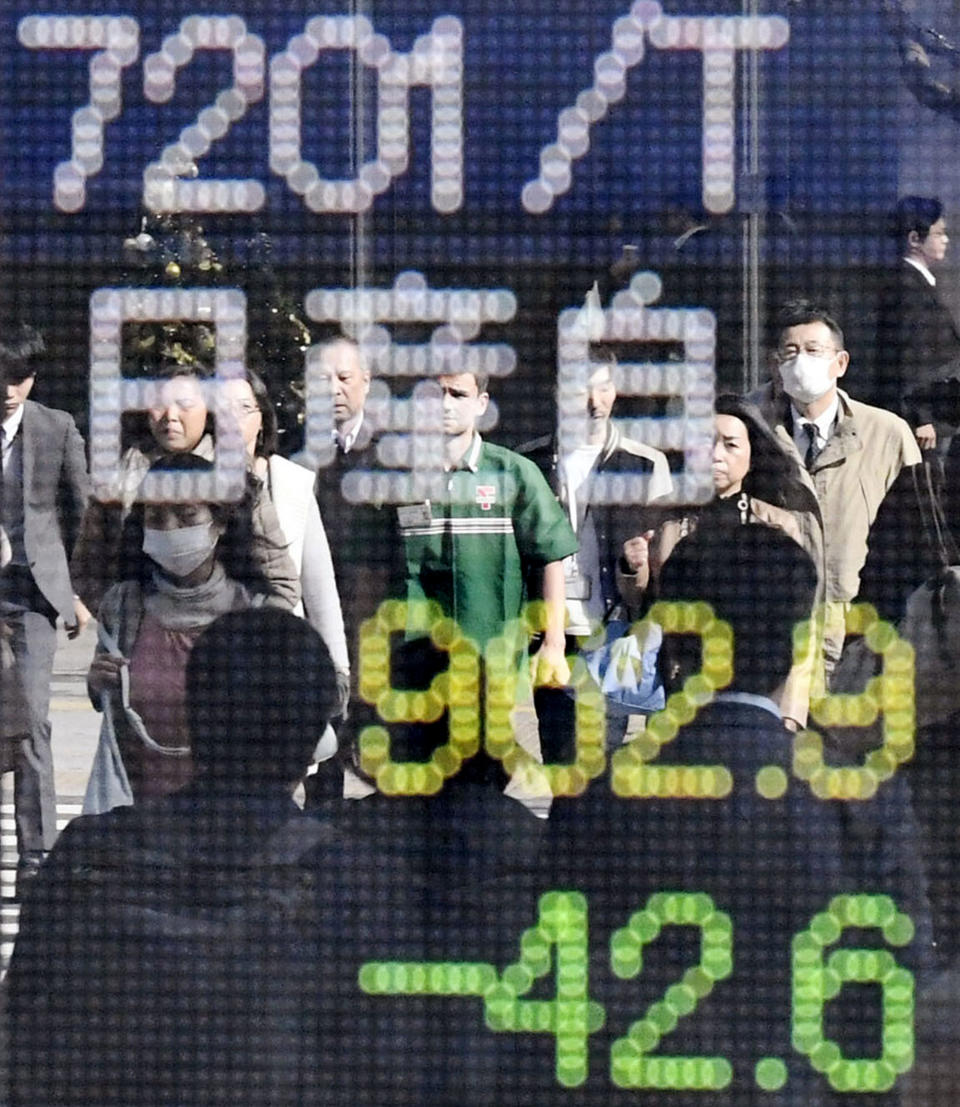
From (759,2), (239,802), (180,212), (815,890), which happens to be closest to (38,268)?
(180,212)

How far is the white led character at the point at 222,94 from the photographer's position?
2.71 meters

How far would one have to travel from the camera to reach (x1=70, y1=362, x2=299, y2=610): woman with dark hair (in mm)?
2707

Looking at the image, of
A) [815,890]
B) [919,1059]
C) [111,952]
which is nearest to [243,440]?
[111,952]

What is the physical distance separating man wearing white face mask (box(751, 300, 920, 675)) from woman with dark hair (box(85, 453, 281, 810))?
0.54 metres

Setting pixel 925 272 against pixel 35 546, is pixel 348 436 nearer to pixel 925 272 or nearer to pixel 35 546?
pixel 35 546

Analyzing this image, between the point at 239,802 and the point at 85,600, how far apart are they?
25cm

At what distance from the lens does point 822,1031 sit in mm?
2721

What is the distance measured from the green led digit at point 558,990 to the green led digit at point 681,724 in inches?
5.2

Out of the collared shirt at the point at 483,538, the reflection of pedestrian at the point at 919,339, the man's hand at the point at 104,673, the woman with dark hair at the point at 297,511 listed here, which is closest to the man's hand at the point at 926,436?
the reflection of pedestrian at the point at 919,339

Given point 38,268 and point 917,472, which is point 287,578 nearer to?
point 38,268

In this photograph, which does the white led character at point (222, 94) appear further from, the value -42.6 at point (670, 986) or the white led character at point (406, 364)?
the value -42.6 at point (670, 986)

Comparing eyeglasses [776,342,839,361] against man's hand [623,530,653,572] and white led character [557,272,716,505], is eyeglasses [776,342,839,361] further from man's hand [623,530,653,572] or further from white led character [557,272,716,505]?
man's hand [623,530,653,572]

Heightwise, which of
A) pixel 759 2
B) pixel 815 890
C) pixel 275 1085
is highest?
pixel 759 2

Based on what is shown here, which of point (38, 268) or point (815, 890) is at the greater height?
point (38, 268)
